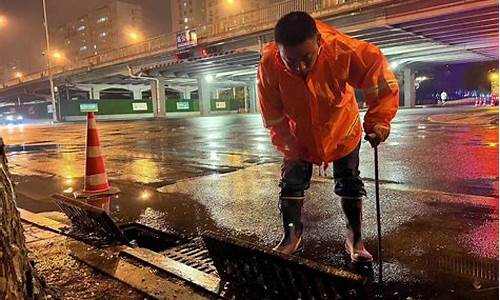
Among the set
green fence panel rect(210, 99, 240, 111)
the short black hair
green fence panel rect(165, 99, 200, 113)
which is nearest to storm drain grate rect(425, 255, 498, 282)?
the short black hair

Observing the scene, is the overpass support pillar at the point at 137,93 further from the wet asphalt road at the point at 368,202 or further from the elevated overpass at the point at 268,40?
the wet asphalt road at the point at 368,202

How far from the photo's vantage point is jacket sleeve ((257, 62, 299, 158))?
270 cm

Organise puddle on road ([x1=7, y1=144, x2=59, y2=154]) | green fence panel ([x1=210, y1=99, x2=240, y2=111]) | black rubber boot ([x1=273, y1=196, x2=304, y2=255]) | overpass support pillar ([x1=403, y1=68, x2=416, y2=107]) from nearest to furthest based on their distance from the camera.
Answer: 1. black rubber boot ([x1=273, y1=196, x2=304, y2=255])
2. puddle on road ([x1=7, y1=144, x2=59, y2=154])
3. overpass support pillar ([x1=403, y1=68, x2=416, y2=107])
4. green fence panel ([x1=210, y1=99, x2=240, y2=111])

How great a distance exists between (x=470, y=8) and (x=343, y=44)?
21350 millimetres

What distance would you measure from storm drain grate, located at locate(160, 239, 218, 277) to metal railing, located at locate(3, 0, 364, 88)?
73.1ft

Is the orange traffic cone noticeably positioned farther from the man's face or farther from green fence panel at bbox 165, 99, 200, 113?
green fence panel at bbox 165, 99, 200, 113

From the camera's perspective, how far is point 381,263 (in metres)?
2.68

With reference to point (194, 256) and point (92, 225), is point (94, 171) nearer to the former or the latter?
point (92, 225)

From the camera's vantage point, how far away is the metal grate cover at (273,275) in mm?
2053

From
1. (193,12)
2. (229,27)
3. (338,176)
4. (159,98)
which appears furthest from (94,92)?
(338,176)

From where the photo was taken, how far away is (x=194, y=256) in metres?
3.17

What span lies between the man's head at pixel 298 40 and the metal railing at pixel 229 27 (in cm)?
2255

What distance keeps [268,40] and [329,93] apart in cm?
2826

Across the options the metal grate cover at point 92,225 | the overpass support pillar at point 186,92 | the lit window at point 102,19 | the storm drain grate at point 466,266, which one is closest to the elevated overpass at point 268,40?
the overpass support pillar at point 186,92
